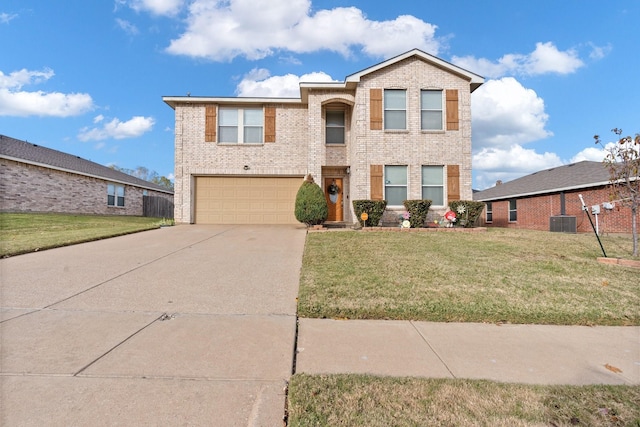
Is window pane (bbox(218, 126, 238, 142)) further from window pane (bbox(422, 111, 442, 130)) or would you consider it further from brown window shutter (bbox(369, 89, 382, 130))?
window pane (bbox(422, 111, 442, 130))

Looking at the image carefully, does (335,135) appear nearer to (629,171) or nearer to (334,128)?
(334,128)

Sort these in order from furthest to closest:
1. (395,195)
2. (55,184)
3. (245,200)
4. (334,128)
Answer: (55,184) → (245,200) → (334,128) → (395,195)

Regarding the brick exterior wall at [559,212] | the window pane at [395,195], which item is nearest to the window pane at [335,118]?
the window pane at [395,195]

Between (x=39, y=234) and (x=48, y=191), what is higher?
(x=48, y=191)

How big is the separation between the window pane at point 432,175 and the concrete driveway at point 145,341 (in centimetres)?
810

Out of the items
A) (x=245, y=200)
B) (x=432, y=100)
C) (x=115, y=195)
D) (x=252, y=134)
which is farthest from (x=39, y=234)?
(x=432, y=100)

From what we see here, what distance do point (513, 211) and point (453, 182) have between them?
12.2 m

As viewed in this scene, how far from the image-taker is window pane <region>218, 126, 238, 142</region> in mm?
14625

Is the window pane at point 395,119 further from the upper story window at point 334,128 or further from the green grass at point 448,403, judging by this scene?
the green grass at point 448,403

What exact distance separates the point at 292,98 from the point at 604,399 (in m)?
14.1

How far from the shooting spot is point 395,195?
12.7 m

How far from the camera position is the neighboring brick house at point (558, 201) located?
15102 millimetres

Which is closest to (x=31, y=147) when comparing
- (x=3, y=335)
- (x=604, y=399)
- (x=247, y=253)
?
(x=247, y=253)

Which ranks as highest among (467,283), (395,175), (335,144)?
(335,144)
